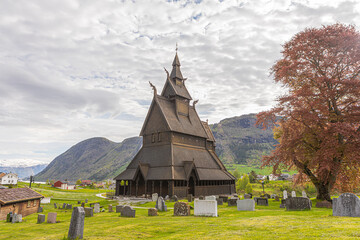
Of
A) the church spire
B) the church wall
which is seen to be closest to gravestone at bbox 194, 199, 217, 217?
the church wall

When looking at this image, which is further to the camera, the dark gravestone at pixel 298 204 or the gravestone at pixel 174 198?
the gravestone at pixel 174 198

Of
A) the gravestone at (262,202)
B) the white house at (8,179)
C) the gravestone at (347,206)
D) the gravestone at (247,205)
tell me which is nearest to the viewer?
the gravestone at (347,206)

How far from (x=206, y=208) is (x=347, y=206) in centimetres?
799

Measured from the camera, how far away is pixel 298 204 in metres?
16.9

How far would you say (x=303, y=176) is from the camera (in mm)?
26141

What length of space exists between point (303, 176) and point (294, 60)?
483 inches

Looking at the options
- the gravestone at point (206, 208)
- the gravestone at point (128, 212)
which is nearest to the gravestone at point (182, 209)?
the gravestone at point (206, 208)

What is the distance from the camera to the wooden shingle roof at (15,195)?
24.2 meters

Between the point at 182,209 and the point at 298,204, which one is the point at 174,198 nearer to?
the point at 182,209

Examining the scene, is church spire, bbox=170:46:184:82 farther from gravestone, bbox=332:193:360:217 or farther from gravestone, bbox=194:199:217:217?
gravestone, bbox=332:193:360:217

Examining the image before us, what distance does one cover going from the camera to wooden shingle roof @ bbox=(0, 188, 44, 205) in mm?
24194

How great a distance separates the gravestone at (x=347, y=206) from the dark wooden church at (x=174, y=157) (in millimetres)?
23670

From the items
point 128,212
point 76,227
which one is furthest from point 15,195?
point 76,227

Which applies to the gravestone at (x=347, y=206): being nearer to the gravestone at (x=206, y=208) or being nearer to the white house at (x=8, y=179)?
the gravestone at (x=206, y=208)
